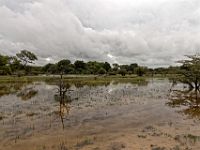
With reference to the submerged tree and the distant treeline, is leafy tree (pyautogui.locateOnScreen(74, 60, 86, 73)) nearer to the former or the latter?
the distant treeline

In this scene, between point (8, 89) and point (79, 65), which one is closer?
point (8, 89)

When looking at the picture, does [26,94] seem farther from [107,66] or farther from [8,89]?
[107,66]

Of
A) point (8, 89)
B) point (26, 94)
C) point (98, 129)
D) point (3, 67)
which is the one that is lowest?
point (98, 129)

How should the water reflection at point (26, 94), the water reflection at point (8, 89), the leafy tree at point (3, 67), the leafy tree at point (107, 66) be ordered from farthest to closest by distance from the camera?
the leafy tree at point (107, 66) < the leafy tree at point (3, 67) < the water reflection at point (8, 89) < the water reflection at point (26, 94)

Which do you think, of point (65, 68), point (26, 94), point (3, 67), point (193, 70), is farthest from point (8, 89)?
point (65, 68)

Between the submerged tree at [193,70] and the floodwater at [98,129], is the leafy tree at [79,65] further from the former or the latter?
the floodwater at [98,129]

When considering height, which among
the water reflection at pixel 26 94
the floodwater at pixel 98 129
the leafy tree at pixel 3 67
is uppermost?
the leafy tree at pixel 3 67

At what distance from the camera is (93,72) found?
129750mm

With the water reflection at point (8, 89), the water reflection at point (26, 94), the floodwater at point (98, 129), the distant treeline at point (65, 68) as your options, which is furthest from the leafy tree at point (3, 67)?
the floodwater at point (98, 129)

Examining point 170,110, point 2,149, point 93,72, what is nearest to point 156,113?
point 170,110

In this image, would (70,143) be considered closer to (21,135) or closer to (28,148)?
(28,148)

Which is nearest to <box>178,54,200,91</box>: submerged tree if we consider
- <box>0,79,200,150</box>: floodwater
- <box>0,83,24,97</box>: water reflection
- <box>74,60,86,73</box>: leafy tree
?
<box>0,79,200,150</box>: floodwater

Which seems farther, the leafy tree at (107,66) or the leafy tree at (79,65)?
the leafy tree at (107,66)

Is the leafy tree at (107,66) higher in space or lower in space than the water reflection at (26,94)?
higher
